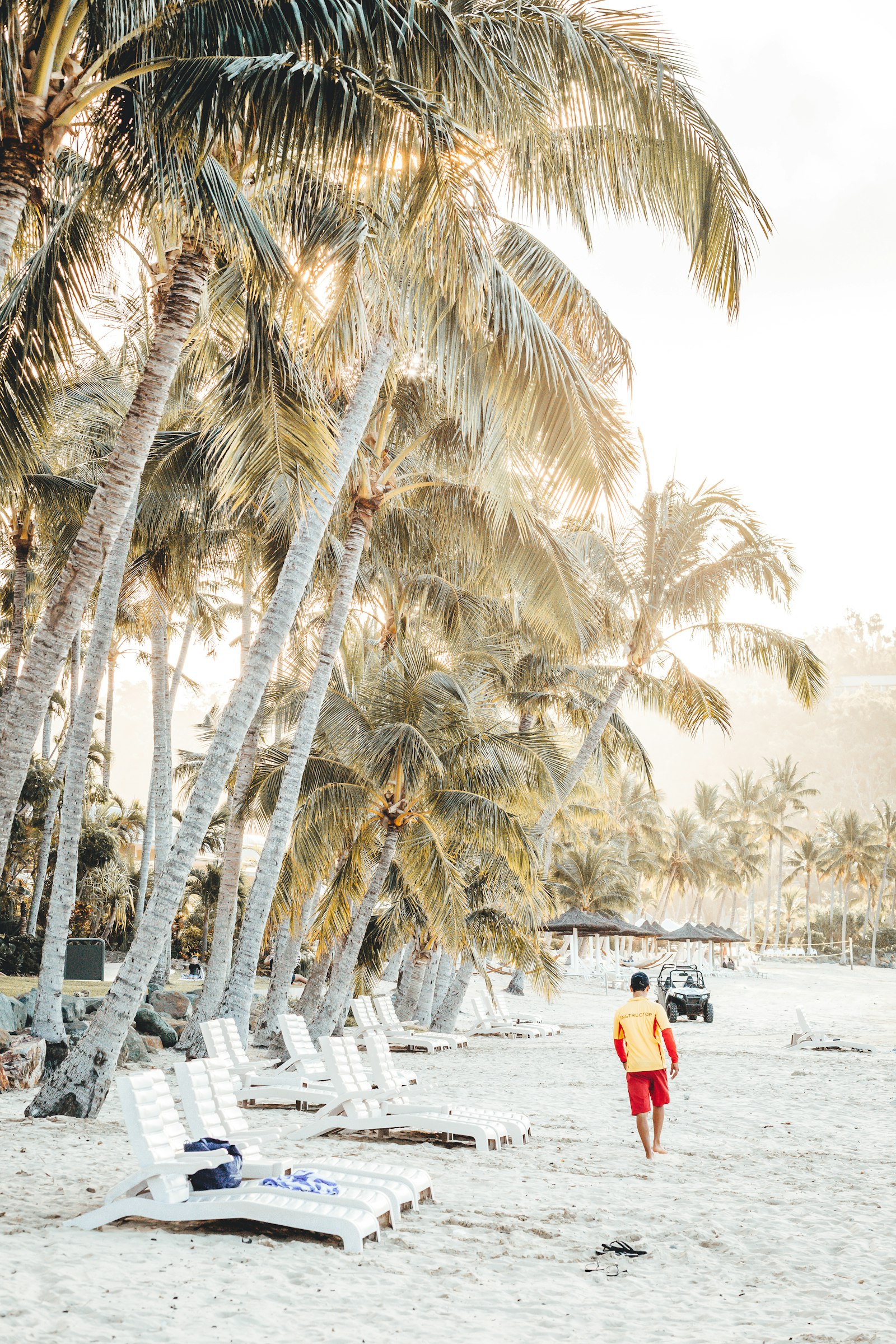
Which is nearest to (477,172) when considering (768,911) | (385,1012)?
(385,1012)

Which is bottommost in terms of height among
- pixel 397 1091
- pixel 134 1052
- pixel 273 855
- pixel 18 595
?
pixel 134 1052

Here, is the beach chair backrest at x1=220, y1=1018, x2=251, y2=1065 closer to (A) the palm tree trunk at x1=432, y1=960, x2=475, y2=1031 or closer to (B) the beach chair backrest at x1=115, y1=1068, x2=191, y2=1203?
(B) the beach chair backrest at x1=115, y1=1068, x2=191, y2=1203

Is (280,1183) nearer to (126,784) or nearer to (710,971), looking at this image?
(710,971)

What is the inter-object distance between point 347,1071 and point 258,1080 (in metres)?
1.44

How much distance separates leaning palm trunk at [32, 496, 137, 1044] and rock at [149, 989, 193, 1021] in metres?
4.47

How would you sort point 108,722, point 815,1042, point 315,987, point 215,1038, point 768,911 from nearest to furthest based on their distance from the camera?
point 215,1038 → point 315,987 → point 815,1042 → point 108,722 → point 768,911

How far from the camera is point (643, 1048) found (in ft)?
25.9

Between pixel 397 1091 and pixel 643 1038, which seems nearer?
pixel 643 1038

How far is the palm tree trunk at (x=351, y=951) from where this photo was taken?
14195 millimetres

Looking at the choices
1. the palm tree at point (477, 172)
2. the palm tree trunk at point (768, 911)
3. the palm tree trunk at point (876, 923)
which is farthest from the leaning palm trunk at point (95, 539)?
the palm tree trunk at point (768, 911)

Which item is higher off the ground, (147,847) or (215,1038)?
(147,847)

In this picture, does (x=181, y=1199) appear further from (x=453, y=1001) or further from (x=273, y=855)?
(x=453, y=1001)

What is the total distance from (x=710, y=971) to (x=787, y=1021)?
70.2 feet

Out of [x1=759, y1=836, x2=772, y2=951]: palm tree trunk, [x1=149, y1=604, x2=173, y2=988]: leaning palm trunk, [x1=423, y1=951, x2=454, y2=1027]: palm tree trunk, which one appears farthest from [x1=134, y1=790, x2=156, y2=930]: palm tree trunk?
[x1=759, y1=836, x2=772, y2=951]: palm tree trunk
